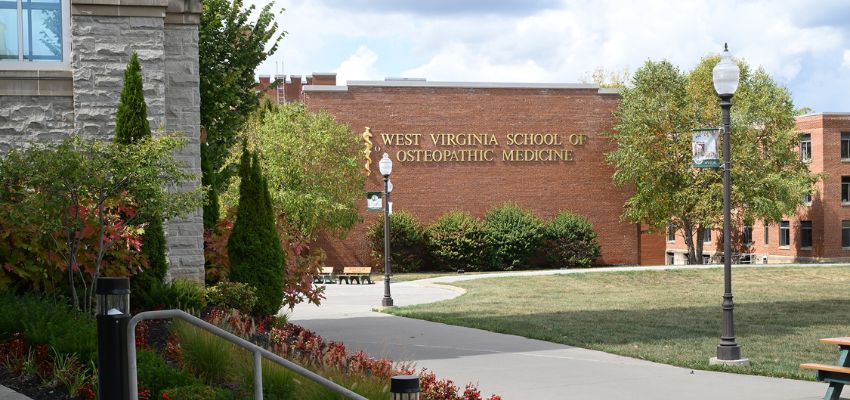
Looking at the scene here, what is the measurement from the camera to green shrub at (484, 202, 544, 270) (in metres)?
51.5

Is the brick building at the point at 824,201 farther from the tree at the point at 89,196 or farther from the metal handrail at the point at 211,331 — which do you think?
the metal handrail at the point at 211,331

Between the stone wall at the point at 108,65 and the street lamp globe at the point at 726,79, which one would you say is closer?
the stone wall at the point at 108,65

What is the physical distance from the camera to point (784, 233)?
2655 inches

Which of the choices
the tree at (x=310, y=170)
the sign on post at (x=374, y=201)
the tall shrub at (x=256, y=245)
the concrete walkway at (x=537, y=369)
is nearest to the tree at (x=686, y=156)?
the tree at (x=310, y=170)

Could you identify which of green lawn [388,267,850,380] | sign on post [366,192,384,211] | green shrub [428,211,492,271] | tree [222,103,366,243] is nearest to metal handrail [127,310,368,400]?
green lawn [388,267,850,380]

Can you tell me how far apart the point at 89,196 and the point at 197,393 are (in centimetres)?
407

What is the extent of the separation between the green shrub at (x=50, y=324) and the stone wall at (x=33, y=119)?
3009 millimetres

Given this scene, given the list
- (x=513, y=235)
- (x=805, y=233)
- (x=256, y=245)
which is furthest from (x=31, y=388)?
(x=805, y=233)

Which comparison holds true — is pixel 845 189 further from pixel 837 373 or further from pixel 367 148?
pixel 837 373

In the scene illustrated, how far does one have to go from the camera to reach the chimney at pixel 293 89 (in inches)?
3046

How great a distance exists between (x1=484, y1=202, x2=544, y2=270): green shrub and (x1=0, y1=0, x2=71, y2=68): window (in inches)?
1494

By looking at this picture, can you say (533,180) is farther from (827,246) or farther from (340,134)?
(827,246)

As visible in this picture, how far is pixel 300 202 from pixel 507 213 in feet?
38.3

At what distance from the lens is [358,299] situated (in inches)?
1287
